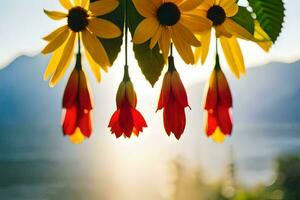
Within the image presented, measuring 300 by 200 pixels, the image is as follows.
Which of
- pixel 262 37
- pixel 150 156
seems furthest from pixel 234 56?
pixel 150 156

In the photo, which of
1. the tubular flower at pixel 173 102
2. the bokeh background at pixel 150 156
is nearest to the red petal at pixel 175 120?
the tubular flower at pixel 173 102

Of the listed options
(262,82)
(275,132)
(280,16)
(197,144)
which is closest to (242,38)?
(280,16)

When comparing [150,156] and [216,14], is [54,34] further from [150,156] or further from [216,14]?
[150,156]

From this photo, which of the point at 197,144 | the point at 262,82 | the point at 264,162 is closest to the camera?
the point at 197,144

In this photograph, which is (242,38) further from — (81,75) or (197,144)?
(197,144)

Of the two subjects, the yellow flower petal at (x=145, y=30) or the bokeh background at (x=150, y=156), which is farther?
the bokeh background at (x=150, y=156)

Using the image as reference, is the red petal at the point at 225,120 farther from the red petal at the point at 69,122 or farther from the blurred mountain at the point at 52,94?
the blurred mountain at the point at 52,94

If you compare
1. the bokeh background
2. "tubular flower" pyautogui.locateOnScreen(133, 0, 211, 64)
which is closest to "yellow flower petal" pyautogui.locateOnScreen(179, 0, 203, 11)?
"tubular flower" pyautogui.locateOnScreen(133, 0, 211, 64)
